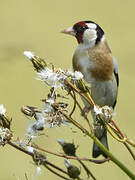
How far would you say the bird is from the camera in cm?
110

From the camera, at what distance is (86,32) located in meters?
1.19

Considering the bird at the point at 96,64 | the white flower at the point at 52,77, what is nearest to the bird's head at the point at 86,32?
the bird at the point at 96,64

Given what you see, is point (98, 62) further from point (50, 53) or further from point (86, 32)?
point (50, 53)

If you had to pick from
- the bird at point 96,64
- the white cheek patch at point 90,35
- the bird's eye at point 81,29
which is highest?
the bird's eye at point 81,29

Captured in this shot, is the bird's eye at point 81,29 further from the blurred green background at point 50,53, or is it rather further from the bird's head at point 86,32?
the blurred green background at point 50,53

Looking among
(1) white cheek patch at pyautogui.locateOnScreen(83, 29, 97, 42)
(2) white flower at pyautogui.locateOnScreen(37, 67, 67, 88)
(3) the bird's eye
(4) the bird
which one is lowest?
(2) white flower at pyautogui.locateOnScreen(37, 67, 67, 88)

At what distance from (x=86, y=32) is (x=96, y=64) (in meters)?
0.12

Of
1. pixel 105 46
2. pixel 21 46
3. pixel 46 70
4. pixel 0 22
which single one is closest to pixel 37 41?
pixel 21 46

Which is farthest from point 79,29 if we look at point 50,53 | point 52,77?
point 50,53

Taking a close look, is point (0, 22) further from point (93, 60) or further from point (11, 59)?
point (93, 60)

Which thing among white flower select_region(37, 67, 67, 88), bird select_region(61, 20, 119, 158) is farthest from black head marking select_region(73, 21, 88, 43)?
white flower select_region(37, 67, 67, 88)

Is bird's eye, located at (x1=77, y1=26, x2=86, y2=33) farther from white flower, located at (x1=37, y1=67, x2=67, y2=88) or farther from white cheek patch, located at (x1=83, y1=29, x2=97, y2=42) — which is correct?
white flower, located at (x1=37, y1=67, x2=67, y2=88)

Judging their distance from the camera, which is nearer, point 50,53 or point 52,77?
point 52,77

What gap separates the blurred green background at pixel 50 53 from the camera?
6.25 ft
